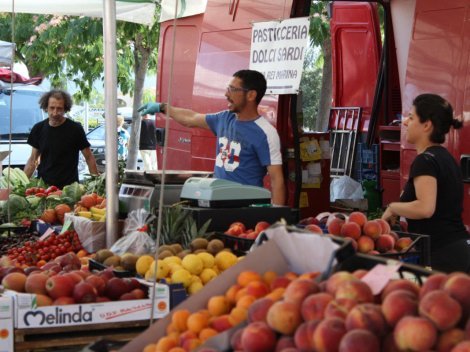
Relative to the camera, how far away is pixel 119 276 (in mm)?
3762

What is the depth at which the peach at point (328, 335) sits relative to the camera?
81.2 inches

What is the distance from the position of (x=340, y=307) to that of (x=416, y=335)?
0.79 feet

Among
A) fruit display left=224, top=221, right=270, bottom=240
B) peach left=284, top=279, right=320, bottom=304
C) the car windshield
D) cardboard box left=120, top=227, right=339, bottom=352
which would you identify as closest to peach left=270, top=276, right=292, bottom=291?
cardboard box left=120, top=227, right=339, bottom=352

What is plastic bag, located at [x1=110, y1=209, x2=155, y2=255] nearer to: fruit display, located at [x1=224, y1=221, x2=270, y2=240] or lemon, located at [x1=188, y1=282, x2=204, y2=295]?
fruit display, located at [x1=224, y1=221, x2=270, y2=240]

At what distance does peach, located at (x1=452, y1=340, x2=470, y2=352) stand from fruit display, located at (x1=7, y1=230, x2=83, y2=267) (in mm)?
2892

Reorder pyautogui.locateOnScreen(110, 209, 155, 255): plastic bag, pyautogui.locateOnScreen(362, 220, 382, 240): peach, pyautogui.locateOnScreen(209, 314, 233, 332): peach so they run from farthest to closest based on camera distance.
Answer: pyautogui.locateOnScreen(110, 209, 155, 255): plastic bag → pyautogui.locateOnScreen(362, 220, 382, 240): peach → pyautogui.locateOnScreen(209, 314, 233, 332): peach

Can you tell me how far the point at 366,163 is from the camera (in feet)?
28.8

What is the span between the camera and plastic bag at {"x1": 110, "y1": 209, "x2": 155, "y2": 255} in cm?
415

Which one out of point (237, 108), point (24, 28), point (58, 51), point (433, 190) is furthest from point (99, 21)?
point (433, 190)

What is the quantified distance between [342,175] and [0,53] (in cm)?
638

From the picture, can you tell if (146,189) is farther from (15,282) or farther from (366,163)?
(366,163)

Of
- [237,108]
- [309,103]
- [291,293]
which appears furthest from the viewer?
[309,103]

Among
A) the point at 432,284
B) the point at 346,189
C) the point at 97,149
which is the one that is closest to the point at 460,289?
the point at 432,284

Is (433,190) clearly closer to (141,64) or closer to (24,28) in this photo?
(141,64)
